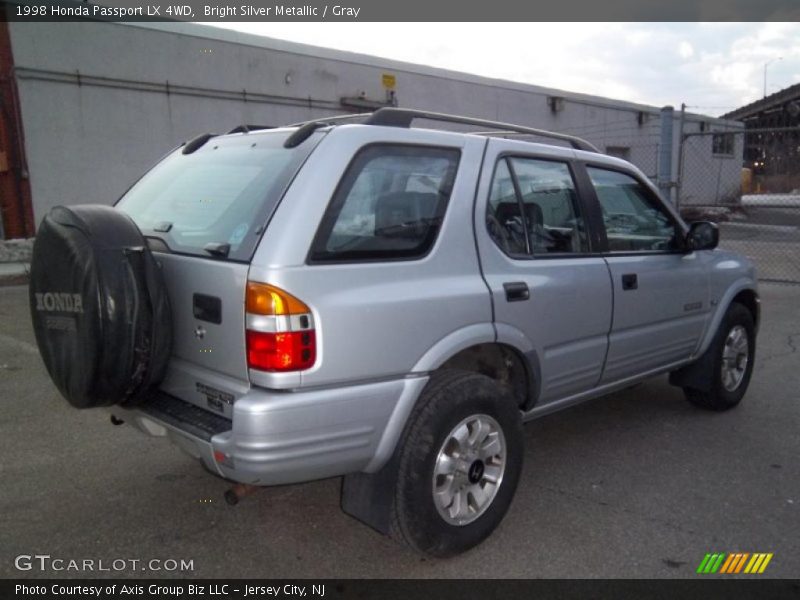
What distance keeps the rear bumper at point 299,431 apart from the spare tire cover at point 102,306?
12.0 inches

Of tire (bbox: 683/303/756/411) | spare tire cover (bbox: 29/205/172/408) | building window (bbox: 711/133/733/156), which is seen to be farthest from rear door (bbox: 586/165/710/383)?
building window (bbox: 711/133/733/156)

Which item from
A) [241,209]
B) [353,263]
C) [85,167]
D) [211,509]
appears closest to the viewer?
[353,263]

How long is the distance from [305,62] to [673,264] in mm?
13730

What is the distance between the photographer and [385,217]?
290cm

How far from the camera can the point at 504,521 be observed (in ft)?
11.2

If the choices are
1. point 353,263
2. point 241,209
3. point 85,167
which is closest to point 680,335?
point 353,263

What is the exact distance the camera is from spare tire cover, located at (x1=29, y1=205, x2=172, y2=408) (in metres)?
2.64

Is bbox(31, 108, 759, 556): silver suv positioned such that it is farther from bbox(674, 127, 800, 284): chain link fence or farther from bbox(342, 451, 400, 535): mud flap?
bbox(674, 127, 800, 284): chain link fence

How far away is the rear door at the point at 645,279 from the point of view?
3.99m

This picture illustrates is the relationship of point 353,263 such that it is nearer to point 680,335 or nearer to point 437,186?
point 437,186

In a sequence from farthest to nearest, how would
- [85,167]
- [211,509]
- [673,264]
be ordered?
[85,167], [673,264], [211,509]

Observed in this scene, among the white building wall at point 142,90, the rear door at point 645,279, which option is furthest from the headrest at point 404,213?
the white building wall at point 142,90

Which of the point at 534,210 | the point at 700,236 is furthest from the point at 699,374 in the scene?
the point at 534,210

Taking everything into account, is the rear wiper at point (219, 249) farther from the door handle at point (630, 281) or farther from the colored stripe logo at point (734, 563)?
the colored stripe logo at point (734, 563)
